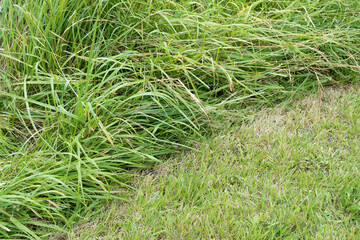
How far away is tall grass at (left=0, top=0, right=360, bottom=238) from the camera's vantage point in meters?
1.90

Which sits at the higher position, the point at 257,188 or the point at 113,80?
the point at 113,80

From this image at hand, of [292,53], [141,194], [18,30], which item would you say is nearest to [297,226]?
[141,194]

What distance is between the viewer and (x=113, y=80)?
2.32 meters

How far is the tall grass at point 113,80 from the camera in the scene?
74.6 inches

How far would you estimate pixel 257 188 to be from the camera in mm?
2059

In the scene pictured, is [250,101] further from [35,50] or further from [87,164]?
[35,50]

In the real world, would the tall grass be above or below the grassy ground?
above

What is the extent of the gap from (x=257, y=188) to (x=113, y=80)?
3.54 feet

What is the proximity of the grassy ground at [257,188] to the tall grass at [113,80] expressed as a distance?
0.15m

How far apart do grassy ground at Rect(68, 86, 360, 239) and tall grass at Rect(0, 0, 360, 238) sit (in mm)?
155

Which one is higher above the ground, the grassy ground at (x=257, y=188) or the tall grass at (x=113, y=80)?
the tall grass at (x=113, y=80)

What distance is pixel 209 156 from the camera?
2.25 meters

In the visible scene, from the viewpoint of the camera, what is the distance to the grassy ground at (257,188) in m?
1.82

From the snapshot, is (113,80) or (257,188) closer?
(257,188)
